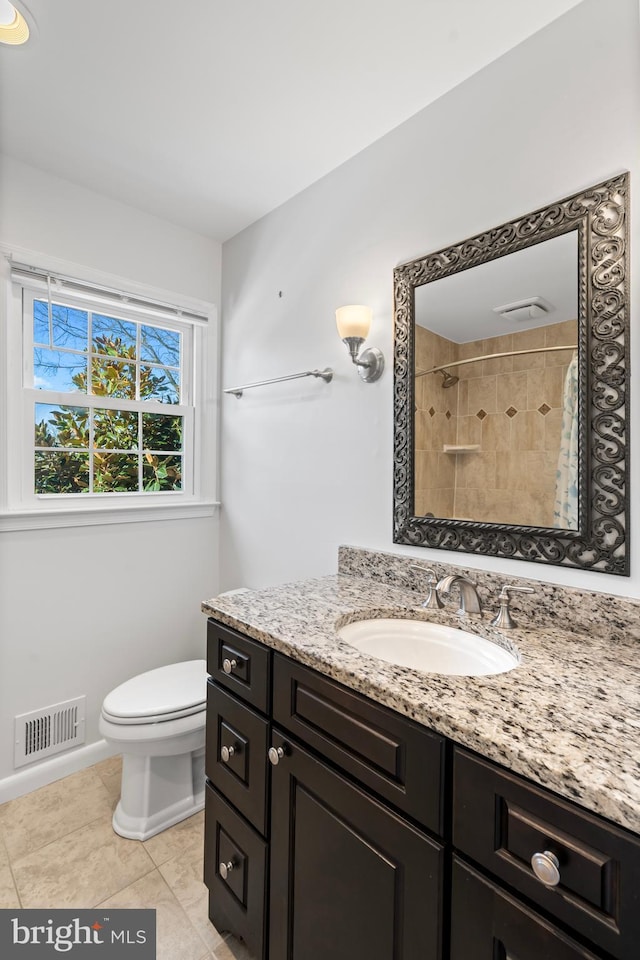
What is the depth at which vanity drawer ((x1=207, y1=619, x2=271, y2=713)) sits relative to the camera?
112 cm

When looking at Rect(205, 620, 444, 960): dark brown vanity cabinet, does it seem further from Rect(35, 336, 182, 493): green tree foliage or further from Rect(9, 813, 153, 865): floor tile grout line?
Rect(35, 336, 182, 493): green tree foliage

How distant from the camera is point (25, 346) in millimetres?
1938

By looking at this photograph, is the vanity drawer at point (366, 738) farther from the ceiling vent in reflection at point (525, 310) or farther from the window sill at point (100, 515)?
the window sill at point (100, 515)

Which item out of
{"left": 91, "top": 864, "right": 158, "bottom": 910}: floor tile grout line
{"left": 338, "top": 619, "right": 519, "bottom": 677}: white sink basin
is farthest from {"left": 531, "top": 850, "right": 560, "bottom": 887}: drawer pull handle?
{"left": 91, "top": 864, "right": 158, "bottom": 910}: floor tile grout line

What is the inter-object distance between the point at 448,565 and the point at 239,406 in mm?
1406

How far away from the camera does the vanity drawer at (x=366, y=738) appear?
29.9 inches

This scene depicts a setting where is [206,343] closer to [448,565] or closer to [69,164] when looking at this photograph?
[69,164]

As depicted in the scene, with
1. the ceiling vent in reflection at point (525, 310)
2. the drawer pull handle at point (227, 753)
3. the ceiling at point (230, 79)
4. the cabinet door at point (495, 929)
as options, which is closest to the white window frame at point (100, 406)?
the ceiling at point (230, 79)

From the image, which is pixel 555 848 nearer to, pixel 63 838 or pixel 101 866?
pixel 101 866

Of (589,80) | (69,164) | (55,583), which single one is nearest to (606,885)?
(589,80)

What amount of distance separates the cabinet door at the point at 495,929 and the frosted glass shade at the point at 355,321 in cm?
142

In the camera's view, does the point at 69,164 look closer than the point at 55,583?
Yes

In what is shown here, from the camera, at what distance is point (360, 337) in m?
1.61

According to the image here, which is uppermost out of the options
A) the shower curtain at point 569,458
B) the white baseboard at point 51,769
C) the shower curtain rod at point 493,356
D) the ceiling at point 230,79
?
the ceiling at point 230,79
